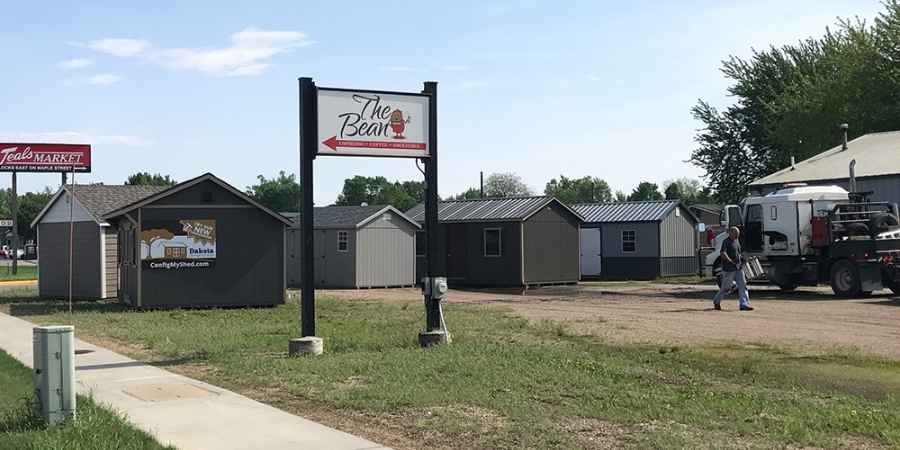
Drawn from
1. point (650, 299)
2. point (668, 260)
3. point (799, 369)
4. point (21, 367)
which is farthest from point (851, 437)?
point (668, 260)

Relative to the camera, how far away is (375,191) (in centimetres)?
12950

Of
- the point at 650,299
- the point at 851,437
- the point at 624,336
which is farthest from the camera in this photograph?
the point at 650,299

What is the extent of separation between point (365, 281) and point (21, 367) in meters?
20.7

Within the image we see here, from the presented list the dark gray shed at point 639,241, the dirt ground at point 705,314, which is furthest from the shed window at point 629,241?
the dirt ground at point 705,314

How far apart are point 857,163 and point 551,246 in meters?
11.0

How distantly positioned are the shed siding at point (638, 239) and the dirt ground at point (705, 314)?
8.42 m

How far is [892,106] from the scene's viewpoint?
47688mm

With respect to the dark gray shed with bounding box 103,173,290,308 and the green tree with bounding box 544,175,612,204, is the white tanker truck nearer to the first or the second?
the dark gray shed with bounding box 103,173,290,308

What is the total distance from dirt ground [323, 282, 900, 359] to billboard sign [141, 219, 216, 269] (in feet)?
19.3

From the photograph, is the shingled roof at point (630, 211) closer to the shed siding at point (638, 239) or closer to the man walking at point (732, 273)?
the shed siding at point (638, 239)

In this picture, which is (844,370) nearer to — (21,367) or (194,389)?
(194,389)

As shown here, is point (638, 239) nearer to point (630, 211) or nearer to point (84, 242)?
point (630, 211)

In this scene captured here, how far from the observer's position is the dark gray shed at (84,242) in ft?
89.2

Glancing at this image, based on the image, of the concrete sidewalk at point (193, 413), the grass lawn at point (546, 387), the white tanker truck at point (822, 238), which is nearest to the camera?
the grass lawn at point (546, 387)
